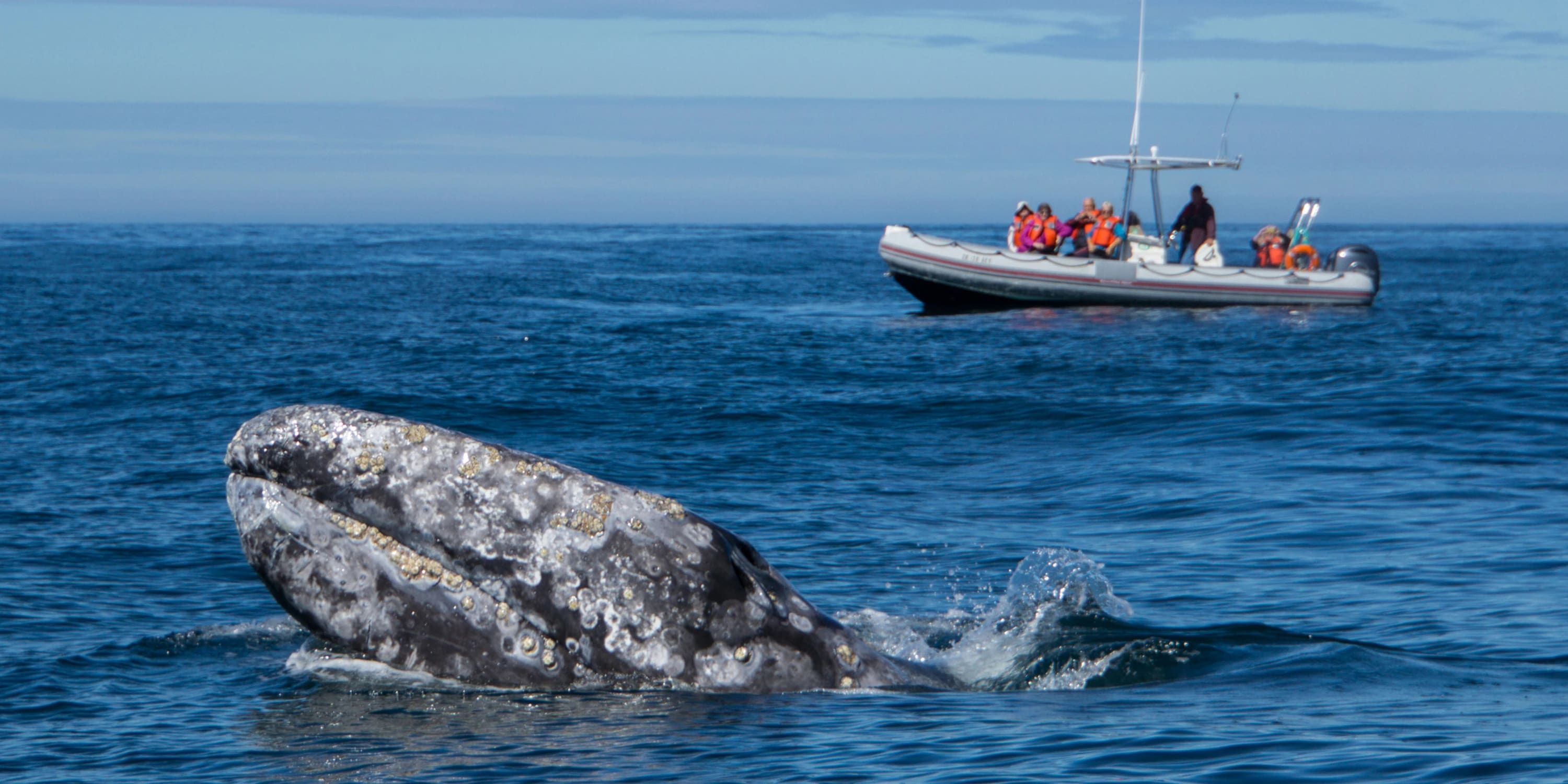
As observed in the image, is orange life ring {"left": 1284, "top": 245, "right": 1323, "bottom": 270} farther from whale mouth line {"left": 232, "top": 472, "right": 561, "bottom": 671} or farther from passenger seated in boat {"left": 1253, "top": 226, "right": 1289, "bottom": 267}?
whale mouth line {"left": 232, "top": 472, "right": 561, "bottom": 671}

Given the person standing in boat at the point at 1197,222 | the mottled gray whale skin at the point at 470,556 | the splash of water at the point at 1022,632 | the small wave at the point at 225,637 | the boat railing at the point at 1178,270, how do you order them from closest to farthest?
1. the mottled gray whale skin at the point at 470,556
2. the splash of water at the point at 1022,632
3. the small wave at the point at 225,637
4. the boat railing at the point at 1178,270
5. the person standing in boat at the point at 1197,222

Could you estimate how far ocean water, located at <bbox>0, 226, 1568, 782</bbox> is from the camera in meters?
6.93

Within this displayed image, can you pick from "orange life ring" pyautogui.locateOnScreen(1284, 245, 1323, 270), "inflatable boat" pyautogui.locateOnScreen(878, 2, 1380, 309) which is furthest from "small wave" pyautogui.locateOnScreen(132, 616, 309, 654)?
"orange life ring" pyautogui.locateOnScreen(1284, 245, 1323, 270)

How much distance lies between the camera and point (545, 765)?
651cm

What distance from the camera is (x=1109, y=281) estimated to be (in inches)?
1582

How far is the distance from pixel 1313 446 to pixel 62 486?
14630 mm

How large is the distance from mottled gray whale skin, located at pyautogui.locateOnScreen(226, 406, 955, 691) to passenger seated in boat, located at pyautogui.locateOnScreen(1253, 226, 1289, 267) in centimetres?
3869

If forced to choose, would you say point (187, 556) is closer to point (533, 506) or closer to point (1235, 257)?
point (533, 506)

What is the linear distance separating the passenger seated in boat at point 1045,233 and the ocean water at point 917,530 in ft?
8.71

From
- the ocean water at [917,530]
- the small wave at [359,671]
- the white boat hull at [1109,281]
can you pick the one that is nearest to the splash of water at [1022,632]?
the ocean water at [917,530]

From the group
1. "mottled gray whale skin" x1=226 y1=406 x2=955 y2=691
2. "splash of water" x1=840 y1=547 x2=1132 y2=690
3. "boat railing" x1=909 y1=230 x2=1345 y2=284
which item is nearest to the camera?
"mottled gray whale skin" x1=226 y1=406 x2=955 y2=691

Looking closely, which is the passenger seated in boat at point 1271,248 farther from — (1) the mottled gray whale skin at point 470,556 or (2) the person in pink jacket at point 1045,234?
(1) the mottled gray whale skin at point 470,556

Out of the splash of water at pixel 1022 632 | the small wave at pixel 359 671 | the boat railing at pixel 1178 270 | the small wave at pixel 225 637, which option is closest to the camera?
the small wave at pixel 359 671

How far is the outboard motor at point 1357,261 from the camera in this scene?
4197cm
